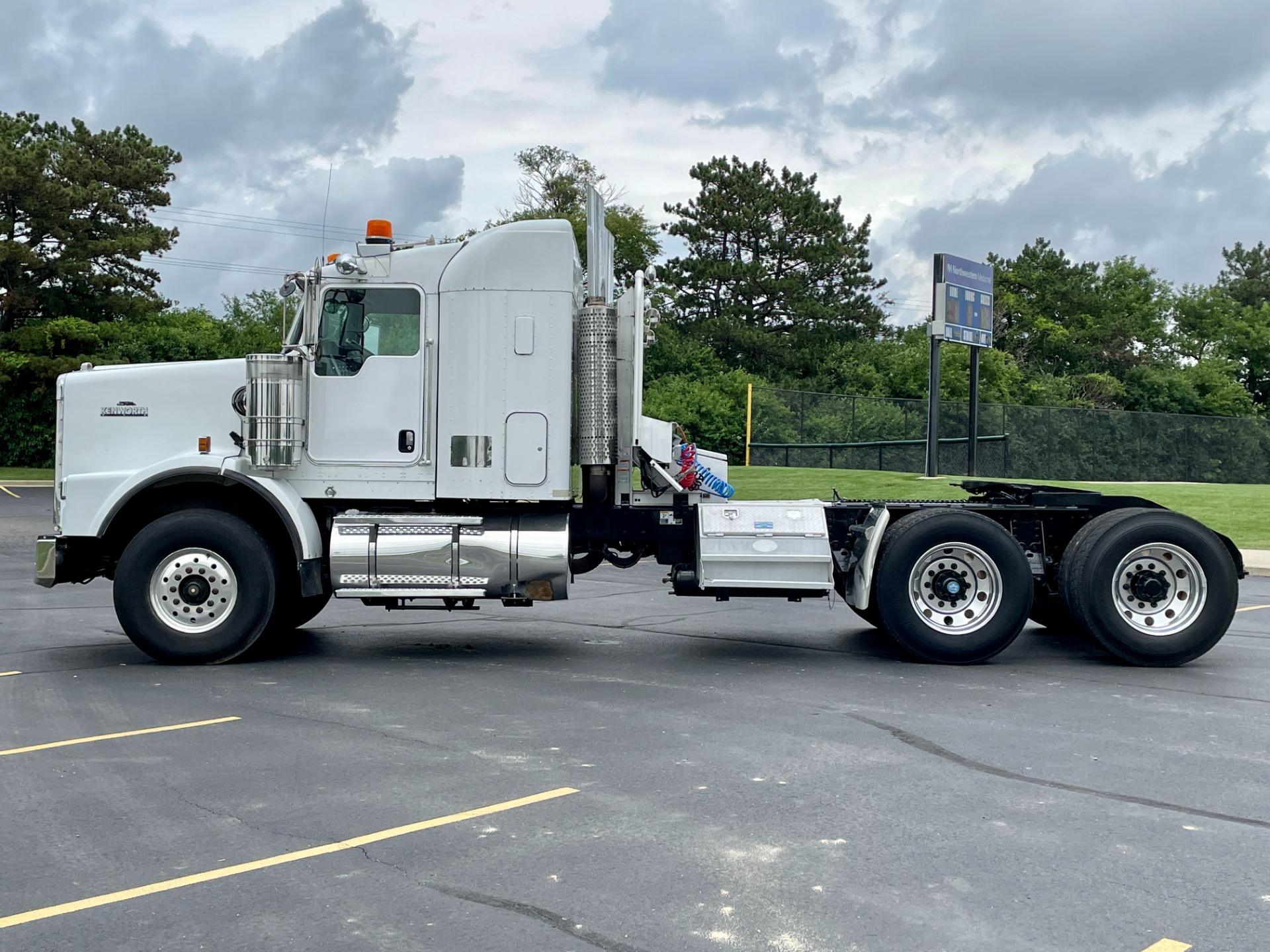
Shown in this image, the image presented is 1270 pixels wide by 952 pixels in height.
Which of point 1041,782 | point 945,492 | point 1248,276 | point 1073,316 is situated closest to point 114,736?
point 1041,782

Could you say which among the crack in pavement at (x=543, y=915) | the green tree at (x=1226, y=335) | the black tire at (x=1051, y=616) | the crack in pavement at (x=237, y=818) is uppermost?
the green tree at (x=1226, y=335)

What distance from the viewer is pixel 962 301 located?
30250mm

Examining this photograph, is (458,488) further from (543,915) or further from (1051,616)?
(1051,616)

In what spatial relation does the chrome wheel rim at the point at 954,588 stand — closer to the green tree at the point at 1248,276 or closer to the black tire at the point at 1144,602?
the black tire at the point at 1144,602

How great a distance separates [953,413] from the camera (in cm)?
3875

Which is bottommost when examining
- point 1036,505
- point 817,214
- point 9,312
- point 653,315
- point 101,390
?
point 1036,505

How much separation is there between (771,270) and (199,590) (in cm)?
5132

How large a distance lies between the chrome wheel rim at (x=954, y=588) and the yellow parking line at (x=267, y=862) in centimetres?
453

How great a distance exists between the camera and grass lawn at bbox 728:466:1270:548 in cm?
2319

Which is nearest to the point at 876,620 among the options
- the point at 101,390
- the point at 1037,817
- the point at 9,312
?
the point at 1037,817

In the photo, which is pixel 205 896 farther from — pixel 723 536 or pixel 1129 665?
pixel 1129 665

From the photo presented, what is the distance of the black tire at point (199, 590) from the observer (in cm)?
918

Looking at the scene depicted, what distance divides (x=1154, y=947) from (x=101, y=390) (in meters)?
8.37

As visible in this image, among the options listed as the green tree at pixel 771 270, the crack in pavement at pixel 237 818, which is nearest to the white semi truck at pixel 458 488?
the crack in pavement at pixel 237 818
